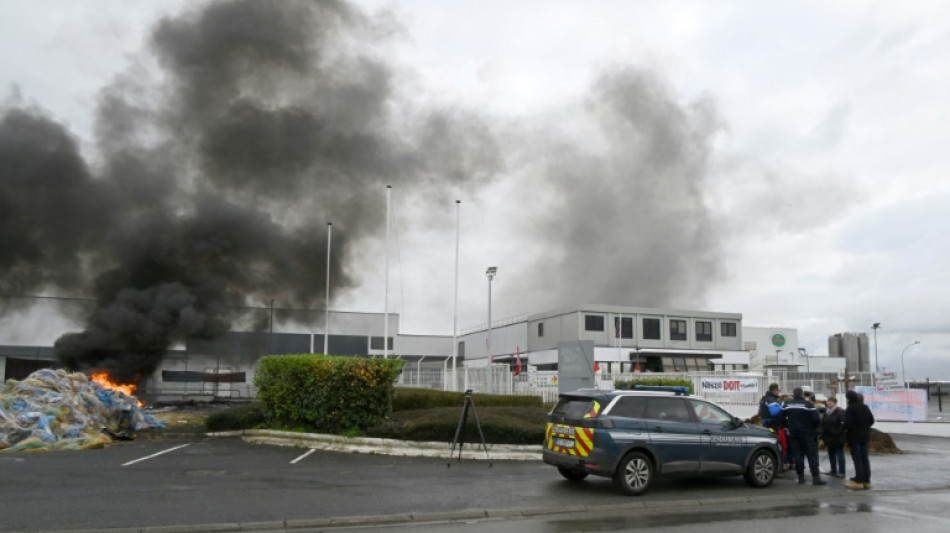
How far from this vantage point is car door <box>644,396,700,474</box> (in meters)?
11.2

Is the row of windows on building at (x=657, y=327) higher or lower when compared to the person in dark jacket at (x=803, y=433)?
higher

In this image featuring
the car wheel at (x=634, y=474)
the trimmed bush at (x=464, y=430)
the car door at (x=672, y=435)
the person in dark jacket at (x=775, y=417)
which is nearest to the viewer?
the car wheel at (x=634, y=474)

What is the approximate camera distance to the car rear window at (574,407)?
11320mm

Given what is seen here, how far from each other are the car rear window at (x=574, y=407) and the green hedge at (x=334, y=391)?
21.7 ft

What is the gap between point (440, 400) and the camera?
22.3 m

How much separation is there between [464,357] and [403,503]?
6238cm

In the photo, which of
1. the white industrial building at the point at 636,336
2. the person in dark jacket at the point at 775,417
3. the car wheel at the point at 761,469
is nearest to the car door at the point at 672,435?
the car wheel at the point at 761,469

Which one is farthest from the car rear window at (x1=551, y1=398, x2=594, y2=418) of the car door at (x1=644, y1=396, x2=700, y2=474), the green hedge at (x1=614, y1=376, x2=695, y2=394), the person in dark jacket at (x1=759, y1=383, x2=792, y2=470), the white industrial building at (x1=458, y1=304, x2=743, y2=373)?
the white industrial building at (x1=458, y1=304, x2=743, y2=373)

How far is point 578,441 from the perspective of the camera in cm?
1110

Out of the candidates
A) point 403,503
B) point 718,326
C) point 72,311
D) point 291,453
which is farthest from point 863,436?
point 718,326

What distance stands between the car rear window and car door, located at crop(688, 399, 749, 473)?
1.84 metres

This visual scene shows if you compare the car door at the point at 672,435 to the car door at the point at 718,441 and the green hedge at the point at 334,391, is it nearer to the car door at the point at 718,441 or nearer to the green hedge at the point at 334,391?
the car door at the point at 718,441

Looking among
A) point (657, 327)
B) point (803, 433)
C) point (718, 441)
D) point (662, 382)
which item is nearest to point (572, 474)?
point (718, 441)

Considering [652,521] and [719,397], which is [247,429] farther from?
[719,397]
